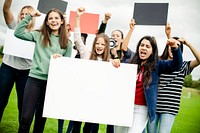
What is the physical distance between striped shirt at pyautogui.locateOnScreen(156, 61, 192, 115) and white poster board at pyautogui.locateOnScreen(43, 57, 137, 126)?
0.76ft

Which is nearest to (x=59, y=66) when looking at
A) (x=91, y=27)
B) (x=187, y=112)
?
(x=91, y=27)

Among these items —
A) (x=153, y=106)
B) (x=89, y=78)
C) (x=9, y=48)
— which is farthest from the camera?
(x=9, y=48)

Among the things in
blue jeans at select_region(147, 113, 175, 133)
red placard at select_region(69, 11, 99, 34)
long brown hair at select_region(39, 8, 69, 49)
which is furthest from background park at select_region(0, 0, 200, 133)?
blue jeans at select_region(147, 113, 175, 133)

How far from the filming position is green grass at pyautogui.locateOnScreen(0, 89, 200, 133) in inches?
101

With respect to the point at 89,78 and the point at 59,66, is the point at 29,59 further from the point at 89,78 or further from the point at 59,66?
the point at 89,78

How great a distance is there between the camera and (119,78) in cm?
200

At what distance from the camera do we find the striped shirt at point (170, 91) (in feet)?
6.61

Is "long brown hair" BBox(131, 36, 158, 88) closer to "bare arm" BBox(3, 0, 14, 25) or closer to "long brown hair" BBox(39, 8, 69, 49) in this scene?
"long brown hair" BBox(39, 8, 69, 49)

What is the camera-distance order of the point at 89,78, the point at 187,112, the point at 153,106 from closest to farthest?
the point at 153,106
the point at 89,78
the point at 187,112

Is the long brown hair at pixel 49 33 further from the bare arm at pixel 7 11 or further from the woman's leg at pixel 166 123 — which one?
the woman's leg at pixel 166 123

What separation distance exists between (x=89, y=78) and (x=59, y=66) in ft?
0.71

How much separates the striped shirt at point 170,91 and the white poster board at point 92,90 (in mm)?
232

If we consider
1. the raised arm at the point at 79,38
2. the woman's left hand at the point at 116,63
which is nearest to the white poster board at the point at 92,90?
the woman's left hand at the point at 116,63

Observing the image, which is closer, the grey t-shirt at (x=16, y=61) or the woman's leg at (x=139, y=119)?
the woman's leg at (x=139, y=119)
